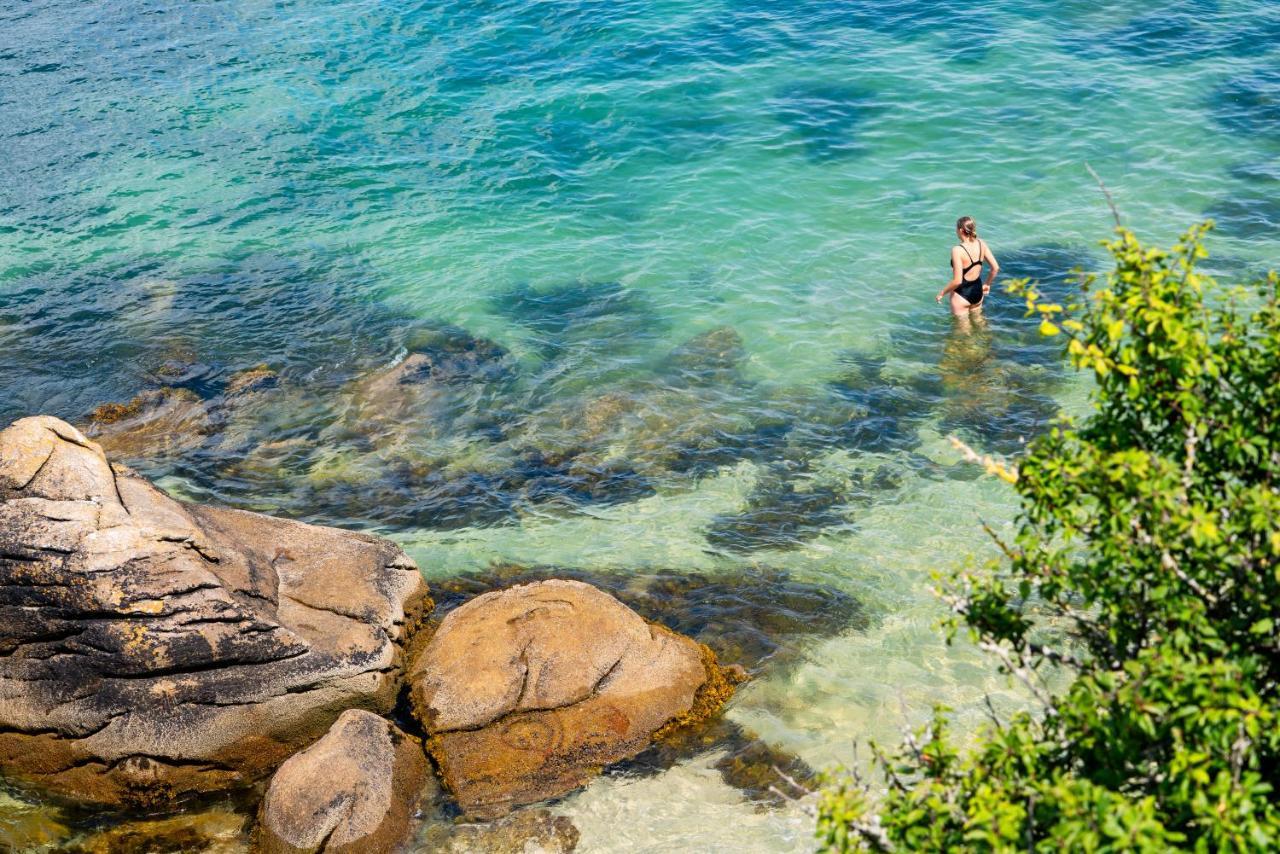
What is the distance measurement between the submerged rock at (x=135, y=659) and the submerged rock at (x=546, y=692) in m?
0.93

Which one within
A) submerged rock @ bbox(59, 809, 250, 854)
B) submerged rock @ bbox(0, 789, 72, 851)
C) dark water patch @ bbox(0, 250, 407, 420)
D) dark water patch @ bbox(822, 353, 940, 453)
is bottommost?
submerged rock @ bbox(59, 809, 250, 854)

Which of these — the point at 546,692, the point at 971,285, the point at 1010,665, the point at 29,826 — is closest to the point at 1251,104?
the point at 971,285

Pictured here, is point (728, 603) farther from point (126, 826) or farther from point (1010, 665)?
point (1010, 665)

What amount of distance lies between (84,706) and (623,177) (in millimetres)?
17377

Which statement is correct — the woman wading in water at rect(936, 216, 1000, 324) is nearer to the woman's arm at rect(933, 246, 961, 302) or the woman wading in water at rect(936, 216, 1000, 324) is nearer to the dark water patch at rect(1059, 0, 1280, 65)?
the woman's arm at rect(933, 246, 961, 302)

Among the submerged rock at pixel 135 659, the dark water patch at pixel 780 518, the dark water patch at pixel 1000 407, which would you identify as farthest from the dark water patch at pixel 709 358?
the submerged rock at pixel 135 659

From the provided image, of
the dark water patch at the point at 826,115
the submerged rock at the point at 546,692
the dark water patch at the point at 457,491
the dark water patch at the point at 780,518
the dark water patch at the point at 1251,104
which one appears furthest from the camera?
the dark water patch at the point at 826,115

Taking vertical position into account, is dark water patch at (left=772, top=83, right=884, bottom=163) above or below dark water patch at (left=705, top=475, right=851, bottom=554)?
above

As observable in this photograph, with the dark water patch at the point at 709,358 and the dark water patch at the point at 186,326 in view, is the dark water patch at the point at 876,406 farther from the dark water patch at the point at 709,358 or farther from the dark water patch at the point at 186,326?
the dark water patch at the point at 186,326

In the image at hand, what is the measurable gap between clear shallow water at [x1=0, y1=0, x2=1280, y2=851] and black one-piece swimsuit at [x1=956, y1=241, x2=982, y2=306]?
2.07ft

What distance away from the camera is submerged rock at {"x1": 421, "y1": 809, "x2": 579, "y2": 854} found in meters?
9.80

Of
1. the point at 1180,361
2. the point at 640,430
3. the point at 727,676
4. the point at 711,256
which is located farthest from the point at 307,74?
the point at 1180,361

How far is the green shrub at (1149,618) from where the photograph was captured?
4.83 m

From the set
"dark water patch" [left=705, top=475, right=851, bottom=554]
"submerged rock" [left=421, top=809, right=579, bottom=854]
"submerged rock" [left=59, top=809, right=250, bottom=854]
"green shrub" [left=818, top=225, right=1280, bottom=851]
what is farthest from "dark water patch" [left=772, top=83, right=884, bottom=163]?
"green shrub" [left=818, top=225, right=1280, bottom=851]
